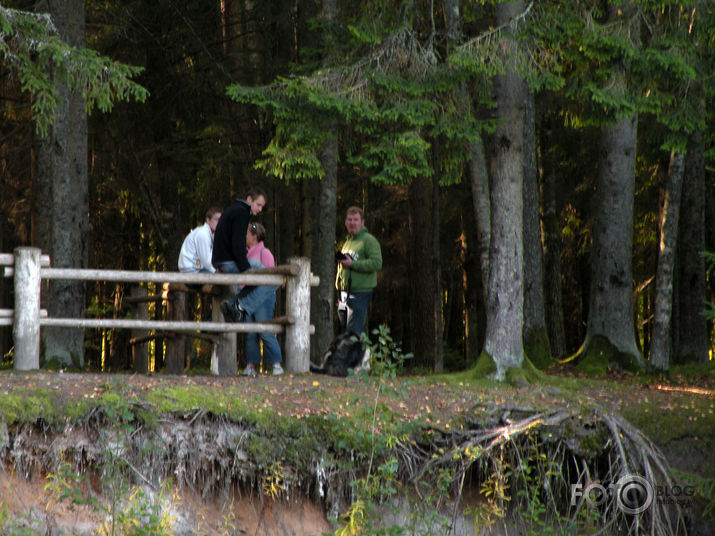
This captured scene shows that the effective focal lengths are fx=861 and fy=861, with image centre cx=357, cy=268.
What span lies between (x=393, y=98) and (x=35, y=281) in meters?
4.38

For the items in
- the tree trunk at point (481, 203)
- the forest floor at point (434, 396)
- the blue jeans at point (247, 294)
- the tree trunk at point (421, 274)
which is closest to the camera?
the forest floor at point (434, 396)

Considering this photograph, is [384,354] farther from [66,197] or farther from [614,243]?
[66,197]

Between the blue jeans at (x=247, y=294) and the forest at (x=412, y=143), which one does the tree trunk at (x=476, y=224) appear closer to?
the forest at (x=412, y=143)

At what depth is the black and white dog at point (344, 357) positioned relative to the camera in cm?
965

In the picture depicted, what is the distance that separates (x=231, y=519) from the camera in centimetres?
753

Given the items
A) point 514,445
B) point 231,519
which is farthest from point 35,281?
point 514,445

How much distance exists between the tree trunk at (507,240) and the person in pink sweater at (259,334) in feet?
8.08

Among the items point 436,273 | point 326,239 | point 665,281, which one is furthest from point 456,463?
point 436,273

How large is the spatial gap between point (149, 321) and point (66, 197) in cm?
362

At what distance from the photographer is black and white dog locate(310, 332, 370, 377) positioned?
31.7 ft

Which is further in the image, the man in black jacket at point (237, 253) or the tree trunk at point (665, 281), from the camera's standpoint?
the tree trunk at point (665, 281)

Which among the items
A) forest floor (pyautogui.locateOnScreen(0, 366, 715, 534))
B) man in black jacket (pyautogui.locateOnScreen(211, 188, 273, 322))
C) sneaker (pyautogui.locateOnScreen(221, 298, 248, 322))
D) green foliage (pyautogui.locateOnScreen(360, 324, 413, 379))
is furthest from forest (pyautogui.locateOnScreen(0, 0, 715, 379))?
green foliage (pyautogui.locateOnScreen(360, 324, 413, 379))

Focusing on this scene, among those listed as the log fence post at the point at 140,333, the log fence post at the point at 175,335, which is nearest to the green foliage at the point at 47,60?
the log fence post at the point at 175,335

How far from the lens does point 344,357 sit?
966cm
